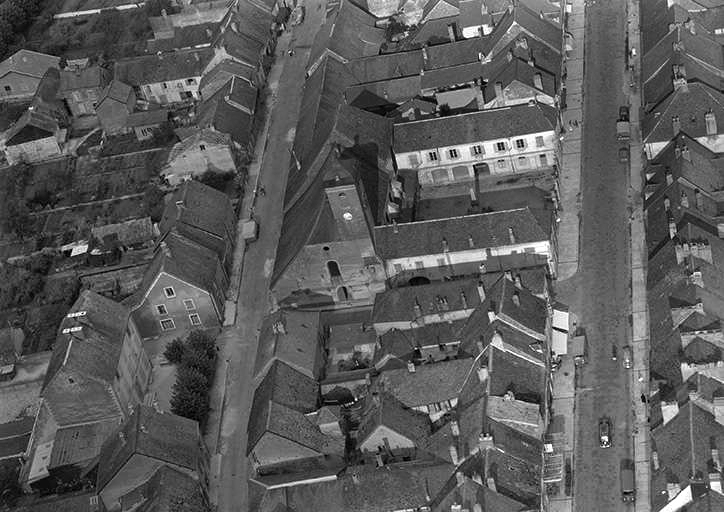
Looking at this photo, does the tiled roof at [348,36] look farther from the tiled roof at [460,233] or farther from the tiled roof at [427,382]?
the tiled roof at [427,382]

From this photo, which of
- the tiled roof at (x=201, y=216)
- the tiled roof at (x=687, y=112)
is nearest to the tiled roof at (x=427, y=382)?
the tiled roof at (x=201, y=216)

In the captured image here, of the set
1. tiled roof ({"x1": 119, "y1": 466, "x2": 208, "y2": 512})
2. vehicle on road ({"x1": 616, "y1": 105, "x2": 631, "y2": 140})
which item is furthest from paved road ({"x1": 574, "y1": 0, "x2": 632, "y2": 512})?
tiled roof ({"x1": 119, "y1": 466, "x2": 208, "y2": 512})

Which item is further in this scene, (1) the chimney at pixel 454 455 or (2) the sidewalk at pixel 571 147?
(2) the sidewalk at pixel 571 147

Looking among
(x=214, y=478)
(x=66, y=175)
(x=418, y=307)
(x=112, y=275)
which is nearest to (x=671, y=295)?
(x=418, y=307)

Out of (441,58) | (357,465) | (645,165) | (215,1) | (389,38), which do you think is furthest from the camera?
(215,1)

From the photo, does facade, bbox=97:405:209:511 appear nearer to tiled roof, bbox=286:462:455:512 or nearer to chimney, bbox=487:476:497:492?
tiled roof, bbox=286:462:455:512

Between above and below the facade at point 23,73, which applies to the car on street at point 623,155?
above

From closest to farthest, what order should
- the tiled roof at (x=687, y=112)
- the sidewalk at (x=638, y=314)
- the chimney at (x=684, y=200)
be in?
1. the sidewalk at (x=638, y=314)
2. the chimney at (x=684, y=200)
3. the tiled roof at (x=687, y=112)

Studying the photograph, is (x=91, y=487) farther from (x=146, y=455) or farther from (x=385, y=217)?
(x=385, y=217)
